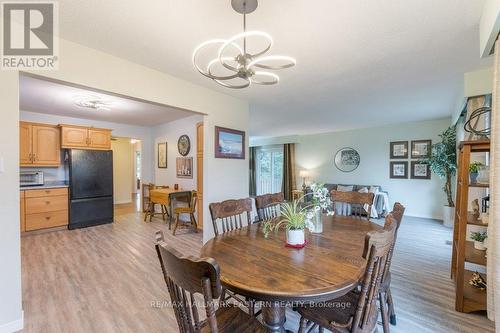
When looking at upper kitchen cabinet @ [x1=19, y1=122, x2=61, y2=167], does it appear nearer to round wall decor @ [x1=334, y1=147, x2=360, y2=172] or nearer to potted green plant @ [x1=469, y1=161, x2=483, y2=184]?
potted green plant @ [x1=469, y1=161, x2=483, y2=184]

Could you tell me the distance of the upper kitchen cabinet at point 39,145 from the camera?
4363 millimetres

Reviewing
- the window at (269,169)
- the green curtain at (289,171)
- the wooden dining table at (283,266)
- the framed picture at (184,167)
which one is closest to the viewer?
the wooden dining table at (283,266)

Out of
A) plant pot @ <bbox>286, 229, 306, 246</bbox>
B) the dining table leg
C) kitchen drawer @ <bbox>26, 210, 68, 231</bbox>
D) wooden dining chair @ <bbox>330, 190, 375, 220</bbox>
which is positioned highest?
wooden dining chair @ <bbox>330, 190, 375, 220</bbox>

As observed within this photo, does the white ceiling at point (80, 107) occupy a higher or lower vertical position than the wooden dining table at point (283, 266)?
higher

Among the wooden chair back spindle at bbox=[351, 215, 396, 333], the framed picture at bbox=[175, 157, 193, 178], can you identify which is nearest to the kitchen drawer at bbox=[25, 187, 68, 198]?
the framed picture at bbox=[175, 157, 193, 178]

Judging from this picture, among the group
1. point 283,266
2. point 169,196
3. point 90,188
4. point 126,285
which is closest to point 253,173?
point 169,196

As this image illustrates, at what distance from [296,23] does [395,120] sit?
5.07 metres

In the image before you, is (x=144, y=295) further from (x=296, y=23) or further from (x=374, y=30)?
(x=374, y=30)

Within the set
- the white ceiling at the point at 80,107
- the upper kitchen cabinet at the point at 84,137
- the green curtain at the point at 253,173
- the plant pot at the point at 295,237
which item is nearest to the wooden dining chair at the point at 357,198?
the plant pot at the point at 295,237

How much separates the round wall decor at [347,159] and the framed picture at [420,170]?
54.4 inches

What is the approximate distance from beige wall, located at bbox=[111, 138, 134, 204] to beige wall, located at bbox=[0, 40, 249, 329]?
6.13m

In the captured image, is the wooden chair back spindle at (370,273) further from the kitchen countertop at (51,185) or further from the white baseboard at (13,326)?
the kitchen countertop at (51,185)

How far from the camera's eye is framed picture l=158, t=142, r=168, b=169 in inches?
237

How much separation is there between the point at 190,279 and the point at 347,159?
7.03 metres
